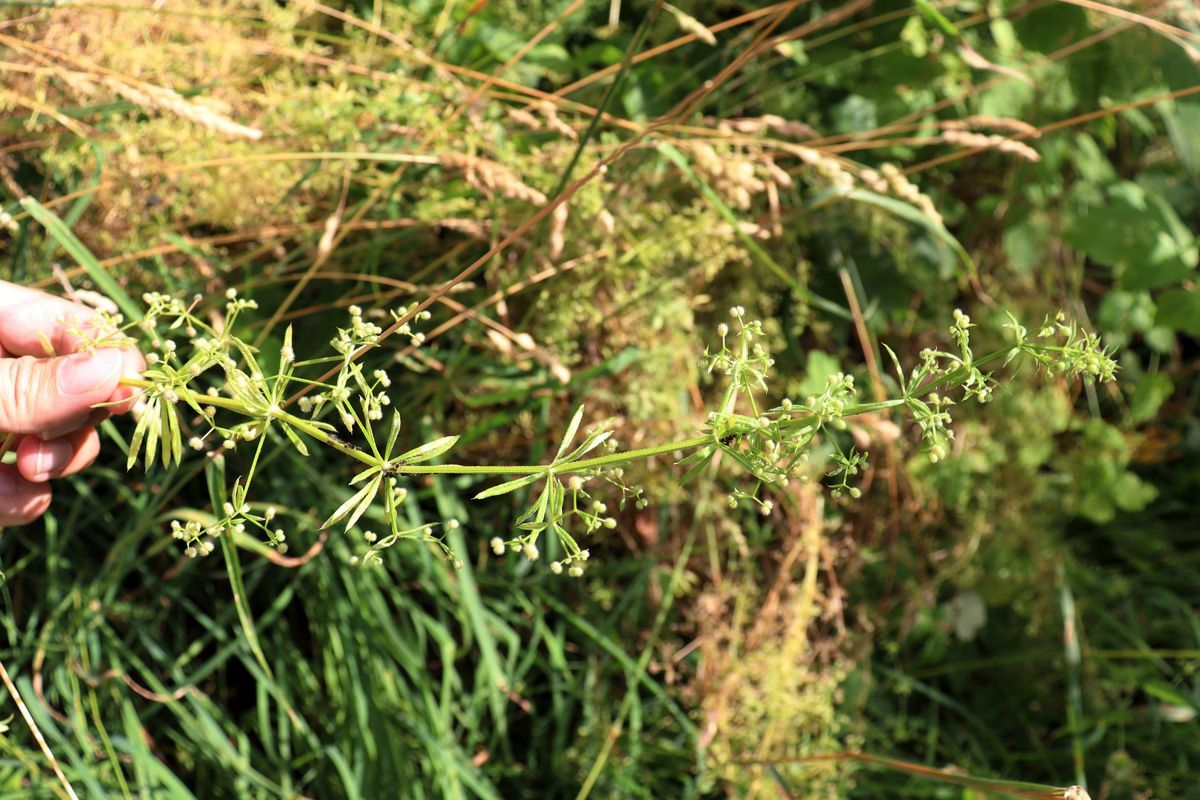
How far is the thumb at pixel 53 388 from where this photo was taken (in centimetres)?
90

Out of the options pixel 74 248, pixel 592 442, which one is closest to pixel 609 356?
pixel 74 248

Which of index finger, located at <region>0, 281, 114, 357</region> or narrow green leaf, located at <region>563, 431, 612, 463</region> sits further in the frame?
index finger, located at <region>0, 281, 114, 357</region>

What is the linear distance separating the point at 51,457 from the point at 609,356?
0.79m

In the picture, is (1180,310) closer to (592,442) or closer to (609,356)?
(609,356)

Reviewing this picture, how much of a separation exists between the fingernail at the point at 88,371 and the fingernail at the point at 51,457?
0.47 ft

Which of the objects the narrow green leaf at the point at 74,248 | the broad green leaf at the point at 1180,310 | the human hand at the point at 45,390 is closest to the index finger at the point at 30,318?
the human hand at the point at 45,390

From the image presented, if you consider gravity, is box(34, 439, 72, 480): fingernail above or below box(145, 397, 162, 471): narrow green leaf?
below

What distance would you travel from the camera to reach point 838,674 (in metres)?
1.69

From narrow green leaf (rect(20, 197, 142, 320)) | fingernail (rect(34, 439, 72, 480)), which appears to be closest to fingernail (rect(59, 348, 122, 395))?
fingernail (rect(34, 439, 72, 480))

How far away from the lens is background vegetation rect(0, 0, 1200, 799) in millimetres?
1399

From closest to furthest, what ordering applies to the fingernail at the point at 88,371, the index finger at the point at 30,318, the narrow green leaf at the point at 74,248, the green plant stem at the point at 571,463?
the green plant stem at the point at 571,463 < the fingernail at the point at 88,371 < the index finger at the point at 30,318 < the narrow green leaf at the point at 74,248

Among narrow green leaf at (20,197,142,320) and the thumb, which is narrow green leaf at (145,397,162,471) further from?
narrow green leaf at (20,197,142,320)

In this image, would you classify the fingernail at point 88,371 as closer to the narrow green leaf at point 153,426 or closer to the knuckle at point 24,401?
the knuckle at point 24,401

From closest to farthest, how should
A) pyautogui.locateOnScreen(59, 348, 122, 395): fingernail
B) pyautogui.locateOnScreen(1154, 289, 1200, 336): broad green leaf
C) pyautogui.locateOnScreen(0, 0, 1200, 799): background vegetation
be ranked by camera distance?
1. pyautogui.locateOnScreen(59, 348, 122, 395): fingernail
2. pyautogui.locateOnScreen(0, 0, 1200, 799): background vegetation
3. pyautogui.locateOnScreen(1154, 289, 1200, 336): broad green leaf
